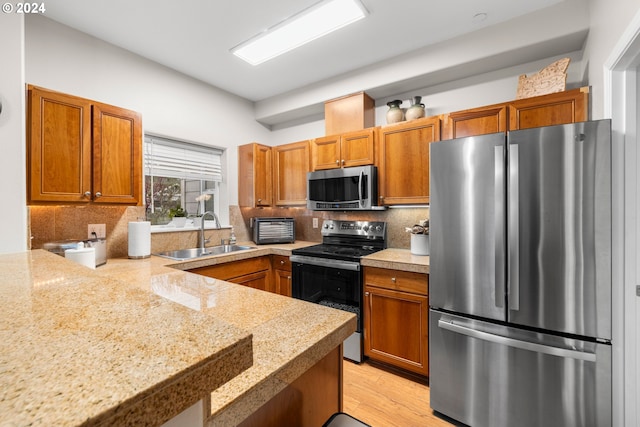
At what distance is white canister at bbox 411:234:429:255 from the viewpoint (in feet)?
8.06

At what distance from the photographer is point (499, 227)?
5.36 feet

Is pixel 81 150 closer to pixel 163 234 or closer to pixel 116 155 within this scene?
pixel 116 155

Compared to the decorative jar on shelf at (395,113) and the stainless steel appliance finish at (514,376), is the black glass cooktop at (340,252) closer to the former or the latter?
the stainless steel appliance finish at (514,376)

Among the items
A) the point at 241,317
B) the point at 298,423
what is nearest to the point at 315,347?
the point at 298,423

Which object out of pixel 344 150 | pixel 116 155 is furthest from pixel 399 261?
pixel 116 155

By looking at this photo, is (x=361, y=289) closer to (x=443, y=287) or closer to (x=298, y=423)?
(x=443, y=287)

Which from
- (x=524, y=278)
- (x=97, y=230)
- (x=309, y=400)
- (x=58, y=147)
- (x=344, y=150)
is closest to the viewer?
(x=309, y=400)

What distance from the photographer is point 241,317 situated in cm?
107

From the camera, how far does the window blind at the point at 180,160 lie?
287cm

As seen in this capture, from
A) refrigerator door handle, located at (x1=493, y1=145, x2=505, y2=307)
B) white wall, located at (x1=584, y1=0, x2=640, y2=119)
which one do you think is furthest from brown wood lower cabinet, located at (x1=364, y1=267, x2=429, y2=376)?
white wall, located at (x1=584, y1=0, x2=640, y2=119)

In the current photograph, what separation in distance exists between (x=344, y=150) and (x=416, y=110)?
776 mm

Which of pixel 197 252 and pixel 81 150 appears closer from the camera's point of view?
pixel 81 150

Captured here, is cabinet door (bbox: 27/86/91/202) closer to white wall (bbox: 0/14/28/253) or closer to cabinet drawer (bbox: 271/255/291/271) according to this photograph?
white wall (bbox: 0/14/28/253)

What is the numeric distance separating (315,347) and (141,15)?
260 cm
